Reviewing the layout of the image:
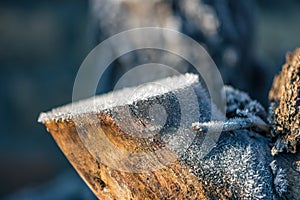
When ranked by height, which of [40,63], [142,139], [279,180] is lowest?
[279,180]

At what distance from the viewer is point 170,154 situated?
0.48 m

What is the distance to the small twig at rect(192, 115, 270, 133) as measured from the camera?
19.6 inches

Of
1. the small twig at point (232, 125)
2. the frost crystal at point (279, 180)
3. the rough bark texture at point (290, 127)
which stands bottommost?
the frost crystal at point (279, 180)

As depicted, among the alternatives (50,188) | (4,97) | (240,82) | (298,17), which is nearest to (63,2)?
(4,97)

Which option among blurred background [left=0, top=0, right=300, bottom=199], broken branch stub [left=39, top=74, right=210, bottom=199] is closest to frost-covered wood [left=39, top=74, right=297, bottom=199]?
broken branch stub [left=39, top=74, right=210, bottom=199]

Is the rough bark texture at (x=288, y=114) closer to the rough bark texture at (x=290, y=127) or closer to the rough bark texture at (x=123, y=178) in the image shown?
the rough bark texture at (x=290, y=127)

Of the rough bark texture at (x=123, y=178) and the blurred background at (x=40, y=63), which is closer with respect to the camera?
the rough bark texture at (x=123, y=178)

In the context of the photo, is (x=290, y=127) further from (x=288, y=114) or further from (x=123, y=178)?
(x=123, y=178)

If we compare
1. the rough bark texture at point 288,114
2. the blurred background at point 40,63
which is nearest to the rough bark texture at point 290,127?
the rough bark texture at point 288,114

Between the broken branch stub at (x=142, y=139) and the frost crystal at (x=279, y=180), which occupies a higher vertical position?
the broken branch stub at (x=142, y=139)

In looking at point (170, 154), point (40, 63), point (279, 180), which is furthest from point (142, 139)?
point (40, 63)

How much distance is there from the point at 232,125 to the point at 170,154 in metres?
0.08

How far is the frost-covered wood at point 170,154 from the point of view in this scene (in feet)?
1.58

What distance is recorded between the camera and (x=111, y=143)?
497mm
